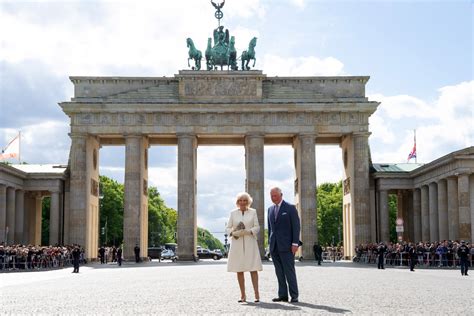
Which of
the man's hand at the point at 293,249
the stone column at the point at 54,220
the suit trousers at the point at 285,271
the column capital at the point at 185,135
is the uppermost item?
the column capital at the point at 185,135

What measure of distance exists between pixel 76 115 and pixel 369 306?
2368 inches

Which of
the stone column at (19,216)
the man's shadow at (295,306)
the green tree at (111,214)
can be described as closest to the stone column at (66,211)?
the stone column at (19,216)

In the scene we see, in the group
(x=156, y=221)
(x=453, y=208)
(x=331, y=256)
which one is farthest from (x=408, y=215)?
(x=156, y=221)

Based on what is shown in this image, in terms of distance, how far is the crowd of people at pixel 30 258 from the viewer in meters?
50.9

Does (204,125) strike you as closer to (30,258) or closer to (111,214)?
(30,258)

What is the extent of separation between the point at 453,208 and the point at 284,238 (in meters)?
46.4

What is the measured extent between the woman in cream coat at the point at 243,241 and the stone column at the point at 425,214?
183 ft

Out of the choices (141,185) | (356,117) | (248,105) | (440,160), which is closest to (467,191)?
(440,160)

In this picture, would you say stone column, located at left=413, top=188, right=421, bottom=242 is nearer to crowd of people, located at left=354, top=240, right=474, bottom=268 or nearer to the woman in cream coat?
crowd of people, located at left=354, top=240, right=474, bottom=268

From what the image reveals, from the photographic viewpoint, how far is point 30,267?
5356 centimetres

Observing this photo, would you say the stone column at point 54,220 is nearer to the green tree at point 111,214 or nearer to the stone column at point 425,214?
the stone column at point 425,214

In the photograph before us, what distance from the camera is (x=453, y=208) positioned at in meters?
62.8

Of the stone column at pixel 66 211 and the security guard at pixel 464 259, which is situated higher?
the stone column at pixel 66 211

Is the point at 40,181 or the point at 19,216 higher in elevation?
the point at 40,181
